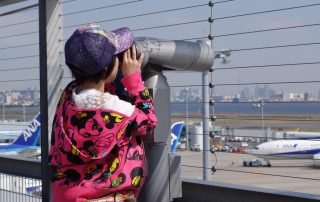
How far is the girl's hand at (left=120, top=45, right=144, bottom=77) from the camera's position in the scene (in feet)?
6.83

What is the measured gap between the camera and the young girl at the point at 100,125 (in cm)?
200

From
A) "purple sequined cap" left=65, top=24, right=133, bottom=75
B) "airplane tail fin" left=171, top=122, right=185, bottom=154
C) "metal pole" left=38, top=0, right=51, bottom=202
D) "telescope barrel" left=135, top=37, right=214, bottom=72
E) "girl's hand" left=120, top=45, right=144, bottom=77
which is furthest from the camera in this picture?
"airplane tail fin" left=171, top=122, right=185, bottom=154

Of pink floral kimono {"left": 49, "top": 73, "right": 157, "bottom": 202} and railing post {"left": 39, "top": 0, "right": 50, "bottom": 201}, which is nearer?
pink floral kimono {"left": 49, "top": 73, "right": 157, "bottom": 202}

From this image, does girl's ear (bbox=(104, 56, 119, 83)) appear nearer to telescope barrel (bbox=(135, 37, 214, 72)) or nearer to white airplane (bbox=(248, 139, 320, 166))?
telescope barrel (bbox=(135, 37, 214, 72))

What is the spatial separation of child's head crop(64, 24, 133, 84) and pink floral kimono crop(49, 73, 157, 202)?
0.11 meters

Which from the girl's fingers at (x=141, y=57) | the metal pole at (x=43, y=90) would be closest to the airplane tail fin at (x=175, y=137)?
the metal pole at (x=43, y=90)

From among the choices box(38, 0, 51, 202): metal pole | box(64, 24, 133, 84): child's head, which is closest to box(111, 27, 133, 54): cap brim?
box(64, 24, 133, 84): child's head

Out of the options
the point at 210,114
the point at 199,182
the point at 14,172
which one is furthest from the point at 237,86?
the point at 14,172

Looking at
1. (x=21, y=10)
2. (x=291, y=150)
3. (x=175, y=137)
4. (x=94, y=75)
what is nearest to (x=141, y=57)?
(x=94, y=75)

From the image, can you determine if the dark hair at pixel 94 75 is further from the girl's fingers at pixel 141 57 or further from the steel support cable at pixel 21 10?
the steel support cable at pixel 21 10

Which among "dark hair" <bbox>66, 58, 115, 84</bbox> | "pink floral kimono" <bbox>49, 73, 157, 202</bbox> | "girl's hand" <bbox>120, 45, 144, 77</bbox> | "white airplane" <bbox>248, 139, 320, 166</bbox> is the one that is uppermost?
"girl's hand" <bbox>120, 45, 144, 77</bbox>

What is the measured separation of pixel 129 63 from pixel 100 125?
0.87 feet

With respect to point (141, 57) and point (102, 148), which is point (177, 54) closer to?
point (141, 57)

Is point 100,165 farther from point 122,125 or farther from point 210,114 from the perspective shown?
point 210,114
